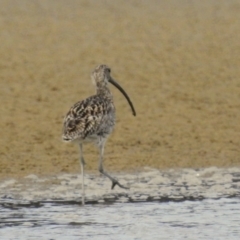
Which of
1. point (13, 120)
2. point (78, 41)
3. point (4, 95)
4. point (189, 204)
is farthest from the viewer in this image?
point (78, 41)

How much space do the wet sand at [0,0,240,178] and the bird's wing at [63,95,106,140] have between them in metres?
1.22

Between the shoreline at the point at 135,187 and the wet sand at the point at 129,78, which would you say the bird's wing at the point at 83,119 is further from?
the wet sand at the point at 129,78

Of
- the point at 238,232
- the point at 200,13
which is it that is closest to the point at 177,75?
the point at 200,13

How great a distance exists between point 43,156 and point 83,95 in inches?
129

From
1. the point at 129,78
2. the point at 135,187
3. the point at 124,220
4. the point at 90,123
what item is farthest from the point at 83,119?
the point at 129,78

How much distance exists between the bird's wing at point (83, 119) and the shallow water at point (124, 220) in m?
0.76

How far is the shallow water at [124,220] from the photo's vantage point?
887 cm

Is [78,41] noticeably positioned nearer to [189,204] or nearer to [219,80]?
[219,80]

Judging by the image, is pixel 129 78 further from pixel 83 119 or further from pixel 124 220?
pixel 124 220

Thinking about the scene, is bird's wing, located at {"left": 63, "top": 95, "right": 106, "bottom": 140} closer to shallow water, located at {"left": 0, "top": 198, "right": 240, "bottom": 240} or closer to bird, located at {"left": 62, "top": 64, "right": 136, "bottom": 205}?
bird, located at {"left": 62, "top": 64, "right": 136, "bottom": 205}

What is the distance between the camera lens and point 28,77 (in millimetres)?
16750

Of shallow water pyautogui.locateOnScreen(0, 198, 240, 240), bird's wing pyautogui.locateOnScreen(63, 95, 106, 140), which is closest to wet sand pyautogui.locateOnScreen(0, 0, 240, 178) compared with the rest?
bird's wing pyautogui.locateOnScreen(63, 95, 106, 140)

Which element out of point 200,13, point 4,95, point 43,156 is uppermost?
point 200,13

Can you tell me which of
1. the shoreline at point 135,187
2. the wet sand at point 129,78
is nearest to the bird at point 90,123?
the shoreline at point 135,187
